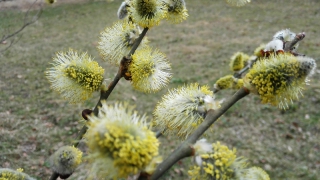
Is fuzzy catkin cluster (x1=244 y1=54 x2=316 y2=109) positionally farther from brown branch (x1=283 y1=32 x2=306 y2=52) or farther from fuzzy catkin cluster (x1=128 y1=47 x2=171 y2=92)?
fuzzy catkin cluster (x1=128 y1=47 x2=171 y2=92)

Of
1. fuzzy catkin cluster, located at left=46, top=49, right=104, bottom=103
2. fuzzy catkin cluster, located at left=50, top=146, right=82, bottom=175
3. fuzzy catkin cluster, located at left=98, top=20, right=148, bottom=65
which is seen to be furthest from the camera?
fuzzy catkin cluster, located at left=98, top=20, right=148, bottom=65

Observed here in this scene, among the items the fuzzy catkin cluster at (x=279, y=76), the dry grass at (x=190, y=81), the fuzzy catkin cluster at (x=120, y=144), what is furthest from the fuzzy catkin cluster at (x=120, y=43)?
the dry grass at (x=190, y=81)

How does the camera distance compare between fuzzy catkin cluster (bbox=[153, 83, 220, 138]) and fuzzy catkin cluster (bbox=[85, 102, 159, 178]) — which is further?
fuzzy catkin cluster (bbox=[153, 83, 220, 138])

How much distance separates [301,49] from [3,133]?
227 inches

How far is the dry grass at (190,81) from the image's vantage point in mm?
4285

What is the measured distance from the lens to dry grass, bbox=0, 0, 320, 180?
429 cm

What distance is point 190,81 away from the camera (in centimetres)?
609

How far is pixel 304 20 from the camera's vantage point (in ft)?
29.2

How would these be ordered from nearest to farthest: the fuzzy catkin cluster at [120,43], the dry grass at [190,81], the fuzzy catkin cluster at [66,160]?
the fuzzy catkin cluster at [66,160], the fuzzy catkin cluster at [120,43], the dry grass at [190,81]

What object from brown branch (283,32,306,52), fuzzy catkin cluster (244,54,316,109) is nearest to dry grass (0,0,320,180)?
brown branch (283,32,306,52)

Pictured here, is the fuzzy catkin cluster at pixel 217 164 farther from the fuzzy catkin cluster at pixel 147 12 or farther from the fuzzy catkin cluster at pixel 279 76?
the fuzzy catkin cluster at pixel 147 12

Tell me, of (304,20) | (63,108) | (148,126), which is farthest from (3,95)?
(304,20)

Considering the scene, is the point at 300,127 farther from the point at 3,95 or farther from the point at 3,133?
the point at 3,95

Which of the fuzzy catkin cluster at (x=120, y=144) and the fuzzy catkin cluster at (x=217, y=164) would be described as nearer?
the fuzzy catkin cluster at (x=120, y=144)
